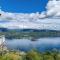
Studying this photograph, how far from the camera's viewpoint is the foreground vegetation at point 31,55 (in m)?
6.82

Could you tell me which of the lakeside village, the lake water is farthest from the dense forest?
the lakeside village

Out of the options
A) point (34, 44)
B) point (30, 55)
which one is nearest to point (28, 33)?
point (34, 44)

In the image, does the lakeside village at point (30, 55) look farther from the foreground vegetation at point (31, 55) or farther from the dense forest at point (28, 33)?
the dense forest at point (28, 33)

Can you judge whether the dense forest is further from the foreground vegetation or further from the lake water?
the foreground vegetation

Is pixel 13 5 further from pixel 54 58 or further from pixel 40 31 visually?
pixel 54 58

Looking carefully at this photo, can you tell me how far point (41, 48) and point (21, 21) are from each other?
72cm

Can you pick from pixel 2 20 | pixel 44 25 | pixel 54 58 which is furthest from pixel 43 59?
pixel 2 20

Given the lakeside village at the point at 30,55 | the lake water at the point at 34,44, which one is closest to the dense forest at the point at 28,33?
the lake water at the point at 34,44

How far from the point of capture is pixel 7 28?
7230 mm

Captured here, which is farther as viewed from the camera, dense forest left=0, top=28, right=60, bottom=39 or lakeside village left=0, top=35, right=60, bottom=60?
dense forest left=0, top=28, right=60, bottom=39

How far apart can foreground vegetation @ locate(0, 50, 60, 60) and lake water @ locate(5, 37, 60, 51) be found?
0.12m

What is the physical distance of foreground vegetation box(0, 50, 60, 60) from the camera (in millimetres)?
6820

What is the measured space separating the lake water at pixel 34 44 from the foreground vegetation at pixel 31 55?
Answer: 0.38ft

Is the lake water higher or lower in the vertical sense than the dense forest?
lower
